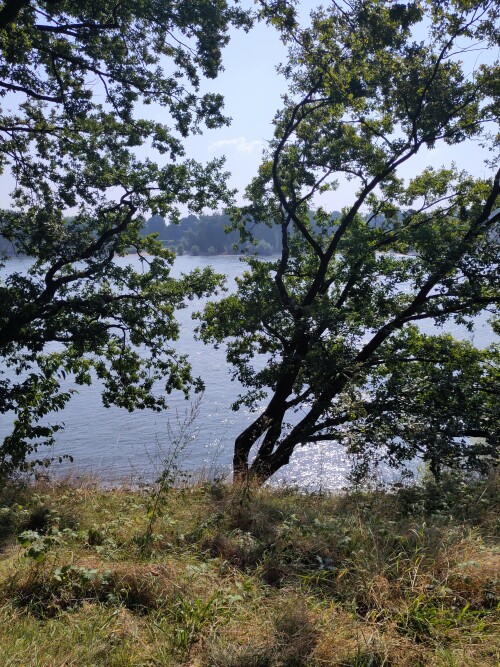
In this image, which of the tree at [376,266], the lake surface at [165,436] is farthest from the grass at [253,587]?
the lake surface at [165,436]

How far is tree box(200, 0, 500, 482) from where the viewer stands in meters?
9.12

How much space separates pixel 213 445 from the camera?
67.1 feet

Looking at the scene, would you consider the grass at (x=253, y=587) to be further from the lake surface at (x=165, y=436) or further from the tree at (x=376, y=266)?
the lake surface at (x=165, y=436)

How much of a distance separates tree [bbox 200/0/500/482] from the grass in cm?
324

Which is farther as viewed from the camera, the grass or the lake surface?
the lake surface

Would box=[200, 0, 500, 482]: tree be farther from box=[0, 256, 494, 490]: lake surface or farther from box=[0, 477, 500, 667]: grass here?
box=[0, 256, 494, 490]: lake surface

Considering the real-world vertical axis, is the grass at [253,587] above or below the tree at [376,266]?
below

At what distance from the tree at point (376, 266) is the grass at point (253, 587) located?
324cm

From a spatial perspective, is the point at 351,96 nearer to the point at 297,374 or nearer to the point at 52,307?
the point at 297,374

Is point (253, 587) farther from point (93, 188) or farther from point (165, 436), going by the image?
point (165, 436)

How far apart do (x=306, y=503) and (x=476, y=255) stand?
5570mm

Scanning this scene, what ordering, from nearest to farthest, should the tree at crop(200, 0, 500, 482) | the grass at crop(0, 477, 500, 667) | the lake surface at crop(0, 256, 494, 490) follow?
the grass at crop(0, 477, 500, 667)
the tree at crop(200, 0, 500, 482)
the lake surface at crop(0, 256, 494, 490)

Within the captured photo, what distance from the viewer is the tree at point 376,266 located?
9117 mm

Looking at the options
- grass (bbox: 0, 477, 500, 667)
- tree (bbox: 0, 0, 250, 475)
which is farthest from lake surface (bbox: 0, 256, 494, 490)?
grass (bbox: 0, 477, 500, 667)
